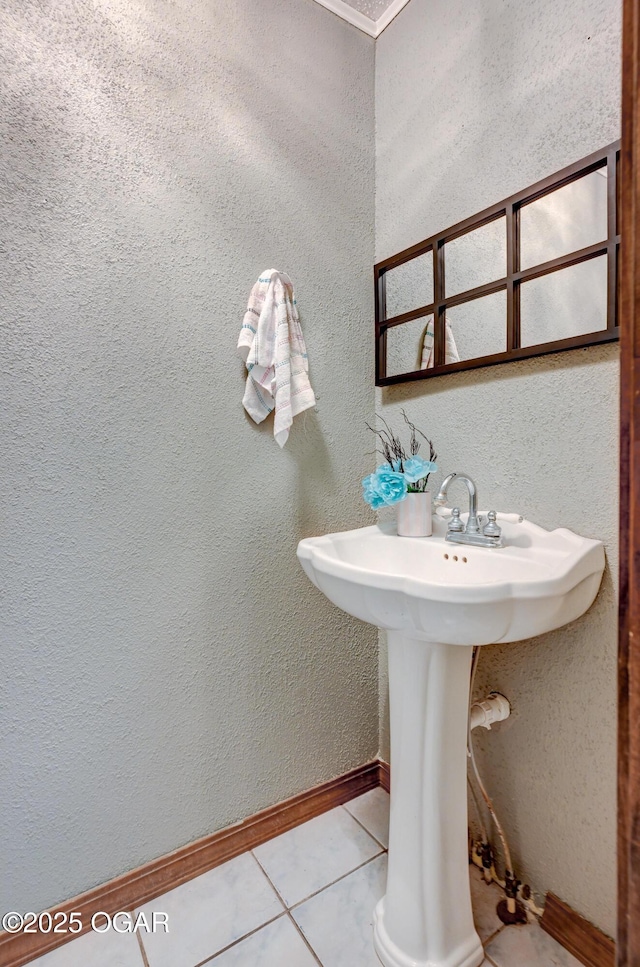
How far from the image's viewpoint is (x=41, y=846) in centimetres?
101

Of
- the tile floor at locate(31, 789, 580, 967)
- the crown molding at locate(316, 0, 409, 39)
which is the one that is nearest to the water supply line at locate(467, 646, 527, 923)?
the tile floor at locate(31, 789, 580, 967)

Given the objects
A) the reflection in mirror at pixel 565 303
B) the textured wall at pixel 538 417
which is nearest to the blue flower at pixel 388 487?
the textured wall at pixel 538 417

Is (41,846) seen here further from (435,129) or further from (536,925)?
(435,129)

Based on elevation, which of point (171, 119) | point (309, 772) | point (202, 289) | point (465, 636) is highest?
point (171, 119)

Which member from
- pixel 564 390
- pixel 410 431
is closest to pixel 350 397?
pixel 410 431

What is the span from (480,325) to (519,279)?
135 millimetres

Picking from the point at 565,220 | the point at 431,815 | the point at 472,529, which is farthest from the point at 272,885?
the point at 565,220

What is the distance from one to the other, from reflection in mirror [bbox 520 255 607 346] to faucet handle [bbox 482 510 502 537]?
405 millimetres

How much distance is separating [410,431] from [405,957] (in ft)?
4.04

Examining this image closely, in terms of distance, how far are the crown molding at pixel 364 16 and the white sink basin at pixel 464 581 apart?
1588 millimetres

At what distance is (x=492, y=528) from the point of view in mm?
1020

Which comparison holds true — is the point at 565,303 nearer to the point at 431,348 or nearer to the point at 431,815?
the point at 431,348

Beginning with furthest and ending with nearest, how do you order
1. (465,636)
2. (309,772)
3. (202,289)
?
(309,772) < (202,289) < (465,636)

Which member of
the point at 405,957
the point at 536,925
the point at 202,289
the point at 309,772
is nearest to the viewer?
the point at 405,957
